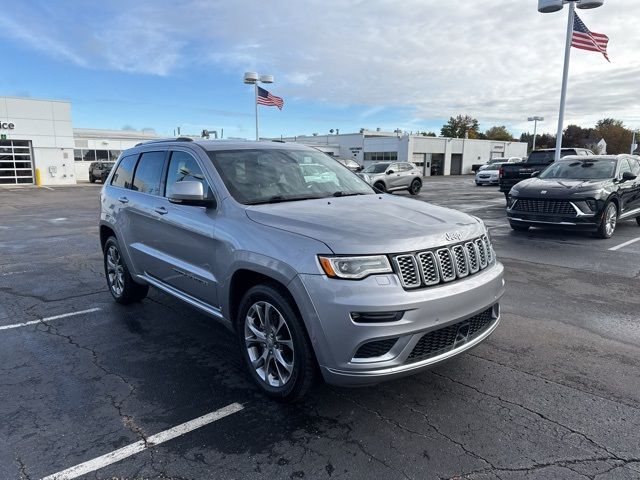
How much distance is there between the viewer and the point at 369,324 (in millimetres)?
2762

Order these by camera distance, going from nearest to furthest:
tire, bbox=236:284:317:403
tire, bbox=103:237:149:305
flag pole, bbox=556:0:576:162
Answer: tire, bbox=236:284:317:403 < tire, bbox=103:237:149:305 < flag pole, bbox=556:0:576:162

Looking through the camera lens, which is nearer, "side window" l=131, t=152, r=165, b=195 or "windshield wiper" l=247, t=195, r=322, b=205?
"windshield wiper" l=247, t=195, r=322, b=205

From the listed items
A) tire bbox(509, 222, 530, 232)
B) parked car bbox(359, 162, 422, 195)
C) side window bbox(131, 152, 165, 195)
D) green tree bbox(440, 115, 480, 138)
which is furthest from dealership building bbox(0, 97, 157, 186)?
green tree bbox(440, 115, 480, 138)

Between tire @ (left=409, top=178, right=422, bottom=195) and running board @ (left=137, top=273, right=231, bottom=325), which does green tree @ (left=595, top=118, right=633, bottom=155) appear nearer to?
tire @ (left=409, top=178, right=422, bottom=195)

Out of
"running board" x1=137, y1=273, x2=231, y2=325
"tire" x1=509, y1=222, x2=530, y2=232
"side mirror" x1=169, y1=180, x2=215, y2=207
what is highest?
"side mirror" x1=169, y1=180, x2=215, y2=207

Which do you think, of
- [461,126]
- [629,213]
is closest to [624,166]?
[629,213]

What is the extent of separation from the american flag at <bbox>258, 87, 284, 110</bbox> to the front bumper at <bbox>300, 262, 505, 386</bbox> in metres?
22.5

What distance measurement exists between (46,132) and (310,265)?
3755 centimetres

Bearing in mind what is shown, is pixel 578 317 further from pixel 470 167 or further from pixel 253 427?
pixel 470 167

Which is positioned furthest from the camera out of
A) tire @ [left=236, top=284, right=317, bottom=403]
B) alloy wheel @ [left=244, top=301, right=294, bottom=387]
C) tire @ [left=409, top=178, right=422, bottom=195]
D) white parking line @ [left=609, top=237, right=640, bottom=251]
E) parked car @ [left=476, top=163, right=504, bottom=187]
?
parked car @ [left=476, top=163, right=504, bottom=187]

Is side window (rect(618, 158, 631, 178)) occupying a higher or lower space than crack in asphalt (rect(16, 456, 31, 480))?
higher

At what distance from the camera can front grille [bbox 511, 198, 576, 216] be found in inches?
370

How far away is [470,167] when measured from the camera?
59625 mm

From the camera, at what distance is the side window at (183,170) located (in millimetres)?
4074
